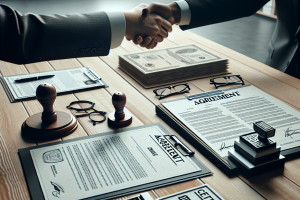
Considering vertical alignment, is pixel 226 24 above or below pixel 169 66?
below

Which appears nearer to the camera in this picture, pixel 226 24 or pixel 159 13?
pixel 159 13

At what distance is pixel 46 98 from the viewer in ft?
3.07

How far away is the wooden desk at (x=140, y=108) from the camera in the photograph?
28.7 inches

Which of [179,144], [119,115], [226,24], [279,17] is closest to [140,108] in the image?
[119,115]

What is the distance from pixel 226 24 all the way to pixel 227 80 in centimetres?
488

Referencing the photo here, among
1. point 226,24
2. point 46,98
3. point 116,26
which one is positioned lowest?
point 226,24

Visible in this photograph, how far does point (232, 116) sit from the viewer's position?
1016 mm

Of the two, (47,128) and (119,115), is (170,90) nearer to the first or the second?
(119,115)

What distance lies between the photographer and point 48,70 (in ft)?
4.78

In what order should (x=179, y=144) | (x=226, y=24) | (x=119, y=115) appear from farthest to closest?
(x=226, y=24) < (x=119, y=115) < (x=179, y=144)

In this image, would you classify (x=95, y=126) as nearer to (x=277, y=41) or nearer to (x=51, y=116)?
(x=51, y=116)

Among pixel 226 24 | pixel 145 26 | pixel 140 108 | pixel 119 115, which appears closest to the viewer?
pixel 119 115

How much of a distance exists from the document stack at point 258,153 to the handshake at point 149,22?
853mm

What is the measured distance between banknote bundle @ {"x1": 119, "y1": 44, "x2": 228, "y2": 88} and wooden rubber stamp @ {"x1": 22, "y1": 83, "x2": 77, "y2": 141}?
0.42 metres
